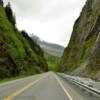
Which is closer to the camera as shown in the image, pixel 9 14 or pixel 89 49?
pixel 89 49

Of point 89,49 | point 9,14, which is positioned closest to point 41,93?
point 89,49

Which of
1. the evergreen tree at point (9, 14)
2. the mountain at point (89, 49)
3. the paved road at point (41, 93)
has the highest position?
the evergreen tree at point (9, 14)

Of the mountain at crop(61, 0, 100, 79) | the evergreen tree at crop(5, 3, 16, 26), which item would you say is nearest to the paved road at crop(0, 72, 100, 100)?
the mountain at crop(61, 0, 100, 79)

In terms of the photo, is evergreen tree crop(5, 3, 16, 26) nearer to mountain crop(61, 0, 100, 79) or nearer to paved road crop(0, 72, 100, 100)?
mountain crop(61, 0, 100, 79)

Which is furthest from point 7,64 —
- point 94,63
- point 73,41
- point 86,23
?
point 73,41

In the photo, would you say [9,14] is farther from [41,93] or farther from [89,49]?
[41,93]

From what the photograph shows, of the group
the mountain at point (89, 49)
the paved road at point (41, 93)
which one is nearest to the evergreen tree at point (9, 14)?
the mountain at point (89, 49)

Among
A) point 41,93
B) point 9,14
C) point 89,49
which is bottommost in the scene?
point 41,93

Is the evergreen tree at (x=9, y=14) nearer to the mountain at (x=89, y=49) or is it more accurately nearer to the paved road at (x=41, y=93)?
the mountain at (x=89, y=49)

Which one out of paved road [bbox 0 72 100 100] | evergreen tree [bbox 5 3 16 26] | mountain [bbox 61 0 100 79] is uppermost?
evergreen tree [bbox 5 3 16 26]

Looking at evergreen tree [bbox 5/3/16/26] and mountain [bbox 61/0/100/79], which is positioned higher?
evergreen tree [bbox 5/3/16/26]

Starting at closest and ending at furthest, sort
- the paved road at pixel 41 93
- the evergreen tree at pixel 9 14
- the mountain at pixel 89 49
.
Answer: the paved road at pixel 41 93
the mountain at pixel 89 49
the evergreen tree at pixel 9 14

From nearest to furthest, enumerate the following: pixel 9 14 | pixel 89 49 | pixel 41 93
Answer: pixel 41 93, pixel 89 49, pixel 9 14

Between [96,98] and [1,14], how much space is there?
69.7 meters
